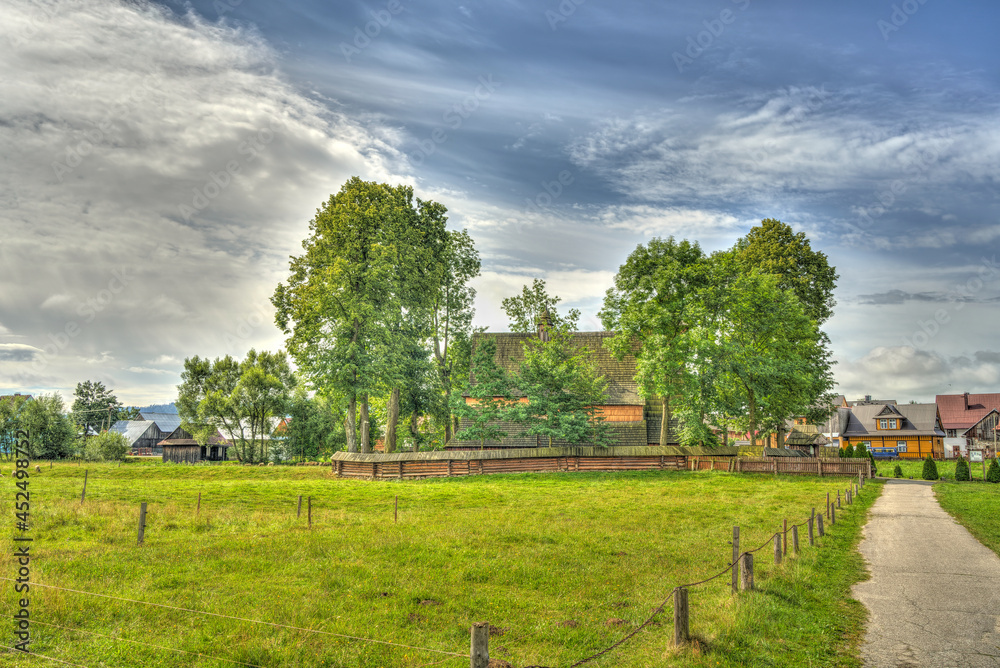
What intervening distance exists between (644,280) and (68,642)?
3890 centimetres

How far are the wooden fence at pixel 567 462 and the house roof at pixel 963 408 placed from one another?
187 ft

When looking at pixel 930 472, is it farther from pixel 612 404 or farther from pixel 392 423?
pixel 392 423

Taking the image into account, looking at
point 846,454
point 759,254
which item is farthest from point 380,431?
point 846,454

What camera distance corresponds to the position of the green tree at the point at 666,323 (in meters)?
38.9

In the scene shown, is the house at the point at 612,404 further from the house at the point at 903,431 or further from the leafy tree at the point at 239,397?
the house at the point at 903,431

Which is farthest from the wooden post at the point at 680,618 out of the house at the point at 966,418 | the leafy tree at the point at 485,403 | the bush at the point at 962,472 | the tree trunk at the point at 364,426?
the house at the point at 966,418

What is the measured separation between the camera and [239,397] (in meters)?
55.3

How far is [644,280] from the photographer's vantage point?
140 ft

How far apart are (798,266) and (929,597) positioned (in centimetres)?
4169

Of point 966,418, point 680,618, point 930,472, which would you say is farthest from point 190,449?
point 966,418

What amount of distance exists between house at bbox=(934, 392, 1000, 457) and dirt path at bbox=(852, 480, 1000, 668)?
2688 inches

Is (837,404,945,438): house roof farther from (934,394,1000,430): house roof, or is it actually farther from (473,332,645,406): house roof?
(473,332,645,406): house roof

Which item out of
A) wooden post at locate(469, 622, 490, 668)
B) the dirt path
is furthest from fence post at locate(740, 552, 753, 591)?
wooden post at locate(469, 622, 490, 668)

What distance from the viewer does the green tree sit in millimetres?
38938
